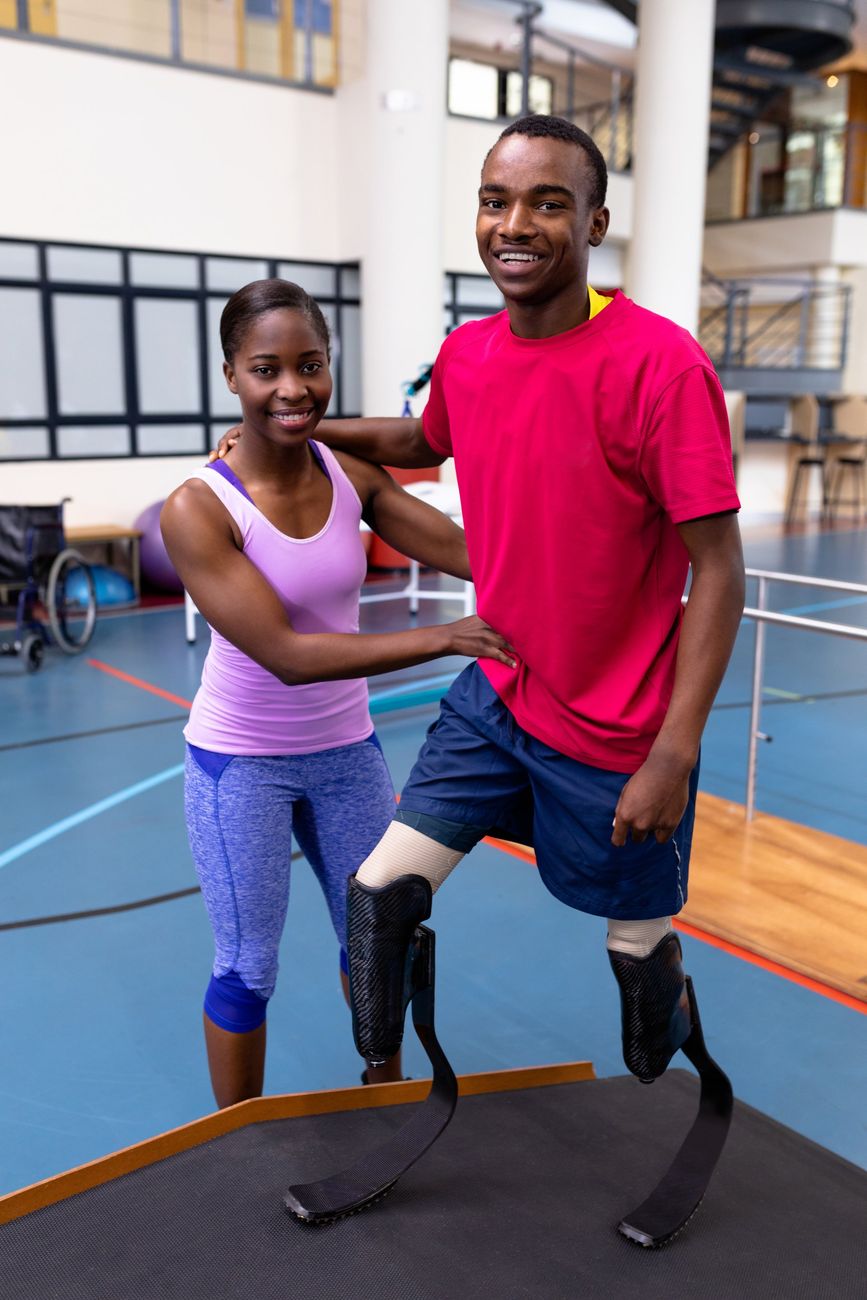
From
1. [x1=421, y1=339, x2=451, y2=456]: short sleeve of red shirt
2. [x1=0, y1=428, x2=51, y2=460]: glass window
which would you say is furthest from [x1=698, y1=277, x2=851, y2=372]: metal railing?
[x1=421, y1=339, x2=451, y2=456]: short sleeve of red shirt

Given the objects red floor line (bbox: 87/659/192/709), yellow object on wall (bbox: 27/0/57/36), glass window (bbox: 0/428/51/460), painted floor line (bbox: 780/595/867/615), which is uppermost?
yellow object on wall (bbox: 27/0/57/36)

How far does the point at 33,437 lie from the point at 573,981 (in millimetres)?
6483

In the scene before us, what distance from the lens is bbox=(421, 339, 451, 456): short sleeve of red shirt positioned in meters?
1.67

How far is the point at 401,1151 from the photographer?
174 centimetres

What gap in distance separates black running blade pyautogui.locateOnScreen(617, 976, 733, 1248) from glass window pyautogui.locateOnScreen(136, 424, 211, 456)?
24.7 ft

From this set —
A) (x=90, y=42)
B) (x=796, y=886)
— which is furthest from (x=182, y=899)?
(x=90, y=42)

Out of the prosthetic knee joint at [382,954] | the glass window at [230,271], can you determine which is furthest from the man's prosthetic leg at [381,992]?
the glass window at [230,271]

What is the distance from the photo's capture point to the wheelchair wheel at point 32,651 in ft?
18.9

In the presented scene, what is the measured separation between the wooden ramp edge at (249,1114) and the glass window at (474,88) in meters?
12.8

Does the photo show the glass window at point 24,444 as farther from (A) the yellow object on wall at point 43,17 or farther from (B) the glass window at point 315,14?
(B) the glass window at point 315,14

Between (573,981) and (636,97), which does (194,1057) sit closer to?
(573,981)

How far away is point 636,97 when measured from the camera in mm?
10336

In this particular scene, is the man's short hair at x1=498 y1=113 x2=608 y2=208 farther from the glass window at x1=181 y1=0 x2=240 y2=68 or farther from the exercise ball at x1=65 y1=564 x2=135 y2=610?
the glass window at x1=181 y1=0 x2=240 y2=68

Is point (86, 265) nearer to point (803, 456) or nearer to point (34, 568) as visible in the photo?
point (34, 568)
